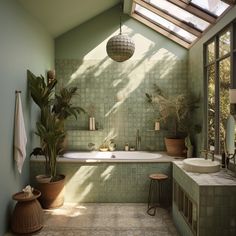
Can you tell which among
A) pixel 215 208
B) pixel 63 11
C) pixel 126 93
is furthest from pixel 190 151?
pixel 63 11

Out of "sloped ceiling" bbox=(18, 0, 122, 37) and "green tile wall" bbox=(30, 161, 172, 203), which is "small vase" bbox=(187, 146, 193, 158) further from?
"sloped ceiling" bbox=(18, 0, 122, 37)

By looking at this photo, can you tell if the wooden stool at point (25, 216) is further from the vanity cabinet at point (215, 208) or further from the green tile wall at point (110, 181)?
the vanity cabinet at point (215, 208)

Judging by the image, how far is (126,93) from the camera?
19.3 feet

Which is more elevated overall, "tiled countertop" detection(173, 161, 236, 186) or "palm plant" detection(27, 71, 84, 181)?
"palm plant" detection(27, 71, 84, 181)

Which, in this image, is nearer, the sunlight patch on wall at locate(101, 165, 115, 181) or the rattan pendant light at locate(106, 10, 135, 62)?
the rattan pendant light at locate(106, 10, 135, 62)

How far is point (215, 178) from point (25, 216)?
7.57 ft

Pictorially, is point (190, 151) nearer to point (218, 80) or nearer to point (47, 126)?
point (218, 80)

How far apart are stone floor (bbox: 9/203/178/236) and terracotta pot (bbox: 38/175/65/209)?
0.12m

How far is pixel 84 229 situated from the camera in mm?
3611

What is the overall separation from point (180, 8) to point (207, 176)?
290cm

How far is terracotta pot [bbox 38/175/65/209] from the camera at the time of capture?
4.26m

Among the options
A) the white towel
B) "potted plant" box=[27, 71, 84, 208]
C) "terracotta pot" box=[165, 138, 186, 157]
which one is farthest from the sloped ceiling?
"terracotta pot" box=[165, 138, 186, 157]

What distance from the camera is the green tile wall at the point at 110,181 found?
4578 millimetres

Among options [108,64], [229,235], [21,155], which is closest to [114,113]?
[108,64]
